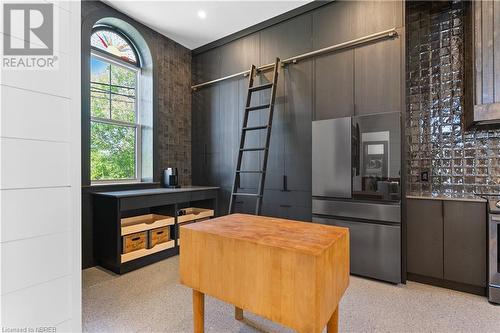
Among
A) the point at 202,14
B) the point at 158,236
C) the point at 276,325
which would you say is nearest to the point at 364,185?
the point at 276,325

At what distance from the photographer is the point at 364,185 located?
2.60m

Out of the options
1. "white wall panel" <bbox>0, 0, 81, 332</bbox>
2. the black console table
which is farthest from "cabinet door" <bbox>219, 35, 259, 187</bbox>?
"white wall panel" <bbox>0, 0, 81, 332</bbox>

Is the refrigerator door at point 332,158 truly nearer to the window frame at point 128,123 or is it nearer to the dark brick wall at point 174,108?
the dark brick wall at point 174,108

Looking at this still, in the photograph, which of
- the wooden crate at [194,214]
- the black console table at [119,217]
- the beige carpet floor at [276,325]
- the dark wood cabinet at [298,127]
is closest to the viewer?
the beige carpet floor at [276,325]

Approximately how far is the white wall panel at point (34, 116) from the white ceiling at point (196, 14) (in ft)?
8.74

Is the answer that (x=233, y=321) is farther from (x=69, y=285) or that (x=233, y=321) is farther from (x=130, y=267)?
(x=130, y=267)

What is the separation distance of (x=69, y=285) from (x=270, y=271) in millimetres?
841

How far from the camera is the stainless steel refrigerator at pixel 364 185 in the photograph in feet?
8.09

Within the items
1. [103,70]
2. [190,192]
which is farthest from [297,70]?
[103,70]

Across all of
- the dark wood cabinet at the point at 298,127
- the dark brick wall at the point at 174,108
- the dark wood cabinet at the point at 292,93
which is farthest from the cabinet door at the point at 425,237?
the dark brick wall at the point at 174,108

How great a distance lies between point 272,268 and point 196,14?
3.32 meters

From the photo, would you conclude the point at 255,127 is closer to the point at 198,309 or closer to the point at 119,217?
the point at 119,217

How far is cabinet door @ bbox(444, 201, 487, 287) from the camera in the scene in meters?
2.25

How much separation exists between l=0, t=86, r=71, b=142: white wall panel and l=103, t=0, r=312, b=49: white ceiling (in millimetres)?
2665
